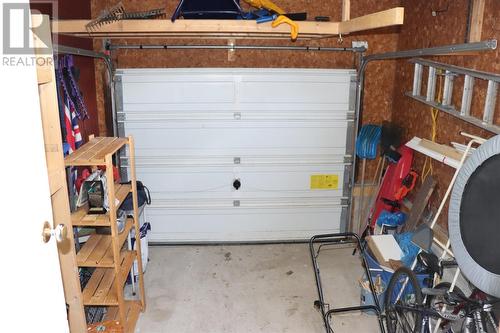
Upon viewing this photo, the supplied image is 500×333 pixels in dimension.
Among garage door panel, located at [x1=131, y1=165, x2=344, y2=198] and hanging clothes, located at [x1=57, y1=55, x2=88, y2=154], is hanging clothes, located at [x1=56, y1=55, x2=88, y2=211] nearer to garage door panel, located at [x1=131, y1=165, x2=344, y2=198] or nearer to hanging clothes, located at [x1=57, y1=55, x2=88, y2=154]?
hanging clothes, located at [x1=57, y1=55, x2=88, y2=154]

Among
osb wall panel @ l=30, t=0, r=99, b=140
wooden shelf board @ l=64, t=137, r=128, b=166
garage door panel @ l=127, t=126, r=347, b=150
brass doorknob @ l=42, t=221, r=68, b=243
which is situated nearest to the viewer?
brass doorknob @ l=42, t=221, r=68, b=243

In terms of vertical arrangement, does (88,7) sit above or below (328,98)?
above

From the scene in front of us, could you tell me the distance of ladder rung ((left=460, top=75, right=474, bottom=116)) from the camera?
10.3ft

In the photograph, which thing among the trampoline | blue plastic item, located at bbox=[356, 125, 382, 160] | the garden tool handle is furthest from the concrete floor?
the garden tool handle

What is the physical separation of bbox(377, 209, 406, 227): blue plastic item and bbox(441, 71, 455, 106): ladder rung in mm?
1097

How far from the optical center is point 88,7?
4199 mm

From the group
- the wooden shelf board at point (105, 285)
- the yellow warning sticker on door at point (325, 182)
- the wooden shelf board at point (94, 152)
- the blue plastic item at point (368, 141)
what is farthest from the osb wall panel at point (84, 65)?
the blue plastic item at point (368, 141)

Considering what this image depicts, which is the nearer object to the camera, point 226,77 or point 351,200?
point 226,77

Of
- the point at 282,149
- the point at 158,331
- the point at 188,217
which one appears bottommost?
the point at 158,331

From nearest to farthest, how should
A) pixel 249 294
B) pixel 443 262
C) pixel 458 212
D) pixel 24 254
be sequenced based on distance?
pixel 24 254 → pixel 458 212 → pixel 443 262 → pixel 249 294

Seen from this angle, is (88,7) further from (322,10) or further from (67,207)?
(67,207)

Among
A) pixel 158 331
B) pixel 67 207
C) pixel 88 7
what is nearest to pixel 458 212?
pixel 67 207

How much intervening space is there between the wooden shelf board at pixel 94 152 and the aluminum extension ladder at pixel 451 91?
250 cm

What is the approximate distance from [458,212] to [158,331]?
7.32ft
